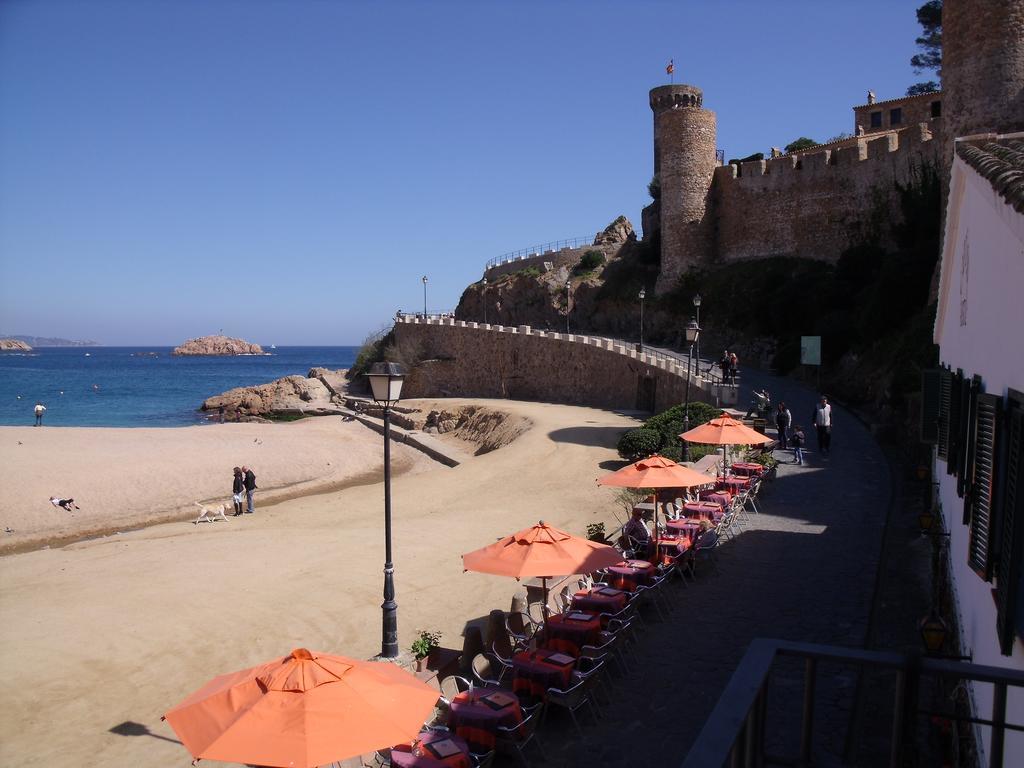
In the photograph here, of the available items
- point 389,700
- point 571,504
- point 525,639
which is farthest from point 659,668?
point 571,504

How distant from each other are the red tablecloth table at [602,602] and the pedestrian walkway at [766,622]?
521mm

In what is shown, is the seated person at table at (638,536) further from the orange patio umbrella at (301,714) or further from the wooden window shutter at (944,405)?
the orange patio umbrella at (301,714)

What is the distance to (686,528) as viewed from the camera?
39.0 ft

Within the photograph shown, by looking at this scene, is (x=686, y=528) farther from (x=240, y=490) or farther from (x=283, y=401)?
(x=283, y=401)

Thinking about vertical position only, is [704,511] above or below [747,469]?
below

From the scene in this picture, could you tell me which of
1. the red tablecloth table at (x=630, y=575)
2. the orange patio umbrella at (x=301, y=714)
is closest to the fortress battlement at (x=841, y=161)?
the red tablecloth table at (x=630, y=575)

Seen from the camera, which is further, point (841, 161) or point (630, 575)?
point (841, 161)

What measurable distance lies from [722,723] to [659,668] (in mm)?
6371

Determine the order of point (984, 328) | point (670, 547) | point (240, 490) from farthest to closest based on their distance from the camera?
1. point (240, 490)
2. point (670, 547)
3. point (984, 328)

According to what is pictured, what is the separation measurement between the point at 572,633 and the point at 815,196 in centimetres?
3550

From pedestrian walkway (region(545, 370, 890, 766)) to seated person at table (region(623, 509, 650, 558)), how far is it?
0.88 metres

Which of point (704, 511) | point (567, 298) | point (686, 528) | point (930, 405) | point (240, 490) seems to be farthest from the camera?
point (567, 298)

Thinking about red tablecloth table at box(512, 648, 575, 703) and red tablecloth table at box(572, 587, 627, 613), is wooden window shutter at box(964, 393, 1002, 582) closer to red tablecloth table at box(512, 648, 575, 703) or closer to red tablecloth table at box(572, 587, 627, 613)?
red tablecloth table at box(512, 648, 575, 703)

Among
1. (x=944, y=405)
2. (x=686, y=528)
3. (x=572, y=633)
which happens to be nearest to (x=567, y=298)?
(x=686, y=528)
